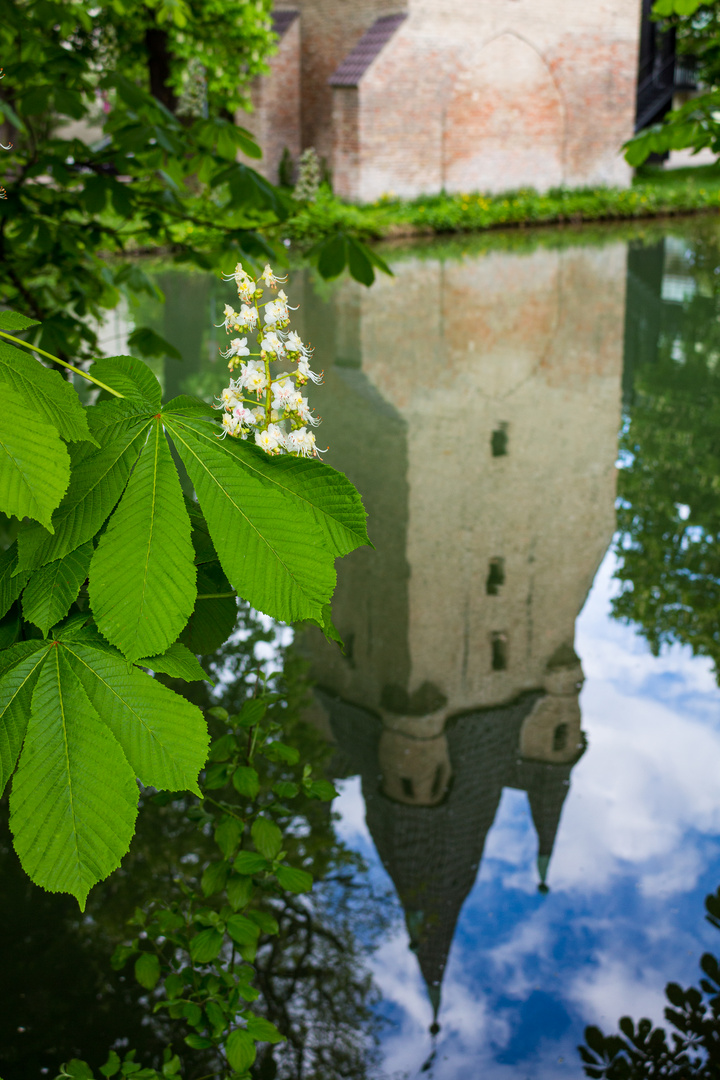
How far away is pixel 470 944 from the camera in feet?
9.92

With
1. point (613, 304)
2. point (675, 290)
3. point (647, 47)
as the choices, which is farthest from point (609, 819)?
point (647, 47)

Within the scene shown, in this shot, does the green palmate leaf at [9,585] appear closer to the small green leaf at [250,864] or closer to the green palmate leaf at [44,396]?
the green palmate leaf at [44,396]

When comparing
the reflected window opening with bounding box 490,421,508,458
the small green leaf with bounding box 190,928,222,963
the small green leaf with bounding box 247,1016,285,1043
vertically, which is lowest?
the small green leaf with bounding box 247,1016,285,1043

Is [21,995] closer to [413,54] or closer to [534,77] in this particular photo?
[413,54]

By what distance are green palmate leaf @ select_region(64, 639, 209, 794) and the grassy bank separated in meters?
18.5

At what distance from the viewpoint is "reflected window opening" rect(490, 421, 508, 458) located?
7.93 m

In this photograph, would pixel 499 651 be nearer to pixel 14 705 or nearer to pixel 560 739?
pixel 560 739

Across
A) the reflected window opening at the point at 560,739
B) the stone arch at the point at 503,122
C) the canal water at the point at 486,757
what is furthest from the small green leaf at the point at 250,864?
the stone arch at the point at 503,122

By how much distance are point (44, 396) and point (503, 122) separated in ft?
87.3

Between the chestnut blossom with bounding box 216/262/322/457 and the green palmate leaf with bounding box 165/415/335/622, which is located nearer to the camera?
the green palmate leaf with bounding box 165/415/335/622

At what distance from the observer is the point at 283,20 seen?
78.5 feet

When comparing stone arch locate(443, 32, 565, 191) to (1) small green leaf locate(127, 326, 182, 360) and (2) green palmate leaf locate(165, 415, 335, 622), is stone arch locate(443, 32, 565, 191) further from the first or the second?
(2) green palmate leaf locate(165, 415, 335, 622)

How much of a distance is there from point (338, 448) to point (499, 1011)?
17.5 feet

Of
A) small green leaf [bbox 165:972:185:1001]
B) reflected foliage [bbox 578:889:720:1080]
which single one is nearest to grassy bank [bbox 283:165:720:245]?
reflected foliage [bbox 578:889:720:1080]
